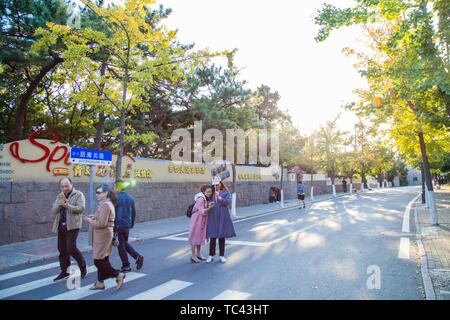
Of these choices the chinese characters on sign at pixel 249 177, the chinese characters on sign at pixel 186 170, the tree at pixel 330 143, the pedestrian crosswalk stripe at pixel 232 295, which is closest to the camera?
the pedestrian crosswalk stripe at pixel 232 295

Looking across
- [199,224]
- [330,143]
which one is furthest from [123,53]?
[330,143]

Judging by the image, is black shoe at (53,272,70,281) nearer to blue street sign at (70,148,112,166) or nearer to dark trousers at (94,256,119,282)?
dark trousers at (94,256,119,282)

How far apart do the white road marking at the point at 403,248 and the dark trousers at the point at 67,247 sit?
665cm

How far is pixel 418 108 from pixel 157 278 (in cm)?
1074

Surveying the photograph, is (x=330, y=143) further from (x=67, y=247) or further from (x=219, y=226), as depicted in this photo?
(x=67, y=247)

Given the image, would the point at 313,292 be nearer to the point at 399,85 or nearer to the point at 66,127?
the point at 399,85

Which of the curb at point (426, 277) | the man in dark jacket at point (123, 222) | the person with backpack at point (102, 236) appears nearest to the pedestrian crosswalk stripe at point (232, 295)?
the person with backpack at point (102, 236)

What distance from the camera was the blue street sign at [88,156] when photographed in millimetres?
7611

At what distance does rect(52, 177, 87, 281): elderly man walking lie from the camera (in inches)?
198

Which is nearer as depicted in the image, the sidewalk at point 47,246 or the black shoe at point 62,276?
the black shoe at point 62,276

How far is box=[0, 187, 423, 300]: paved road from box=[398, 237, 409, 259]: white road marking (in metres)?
0.02

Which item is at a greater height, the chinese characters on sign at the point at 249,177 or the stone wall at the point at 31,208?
the chinese characters on sign at the point at 249,177

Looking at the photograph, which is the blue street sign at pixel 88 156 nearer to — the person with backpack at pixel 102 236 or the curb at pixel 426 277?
the person with backpack at pixel 102 236

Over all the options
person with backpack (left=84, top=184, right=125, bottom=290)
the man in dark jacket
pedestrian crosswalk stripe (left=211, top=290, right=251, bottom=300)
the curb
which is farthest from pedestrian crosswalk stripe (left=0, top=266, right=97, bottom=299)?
the curb
